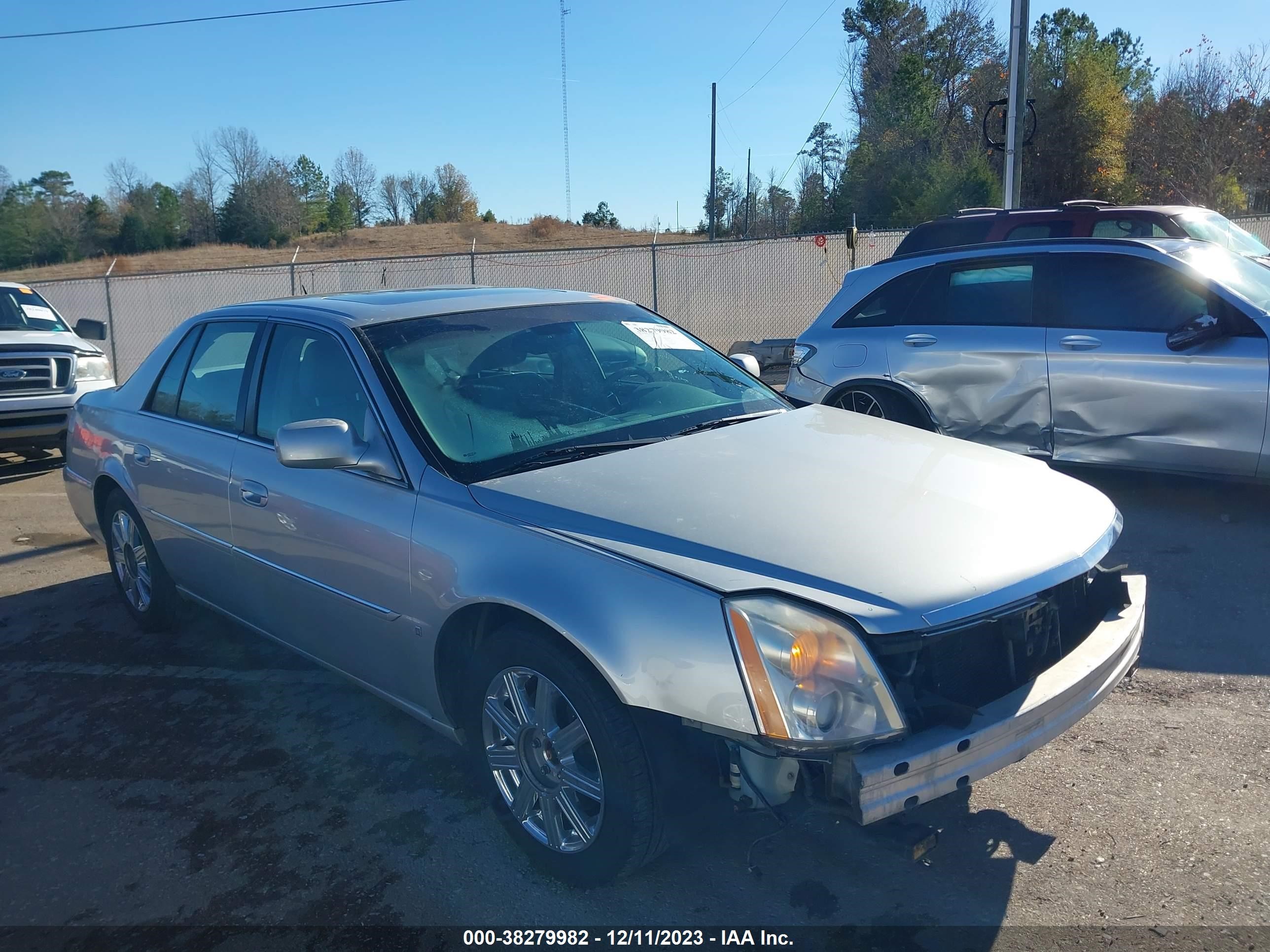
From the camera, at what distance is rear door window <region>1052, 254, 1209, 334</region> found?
6.02 meters

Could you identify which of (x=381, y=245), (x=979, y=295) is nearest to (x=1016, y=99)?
(x=979, y=295)

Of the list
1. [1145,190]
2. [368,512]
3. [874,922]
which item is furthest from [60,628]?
[1145,190]

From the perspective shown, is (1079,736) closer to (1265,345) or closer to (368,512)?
(368,512)

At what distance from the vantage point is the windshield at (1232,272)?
231 inches

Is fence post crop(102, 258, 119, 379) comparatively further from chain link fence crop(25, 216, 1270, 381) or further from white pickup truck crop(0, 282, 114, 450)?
white pickup truck crop(0, 282, 114, 450)

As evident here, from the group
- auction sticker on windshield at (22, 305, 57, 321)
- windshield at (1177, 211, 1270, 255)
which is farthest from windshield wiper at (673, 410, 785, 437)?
auction sticker on windshield at (22, 305, 57, 321)

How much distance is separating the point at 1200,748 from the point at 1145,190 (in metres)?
38.9

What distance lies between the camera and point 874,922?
2619 millimetres

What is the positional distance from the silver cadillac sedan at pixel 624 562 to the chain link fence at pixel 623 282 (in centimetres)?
1278

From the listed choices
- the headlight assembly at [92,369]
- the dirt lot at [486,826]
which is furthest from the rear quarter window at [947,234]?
the headlight assembly at [92,369]

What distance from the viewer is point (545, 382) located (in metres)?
3.69

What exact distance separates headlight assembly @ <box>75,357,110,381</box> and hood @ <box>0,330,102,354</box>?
83 mm

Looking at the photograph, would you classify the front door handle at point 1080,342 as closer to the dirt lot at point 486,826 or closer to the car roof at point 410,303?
the dirt lot at point 486,826

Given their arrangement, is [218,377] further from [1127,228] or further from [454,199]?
[454,199]
